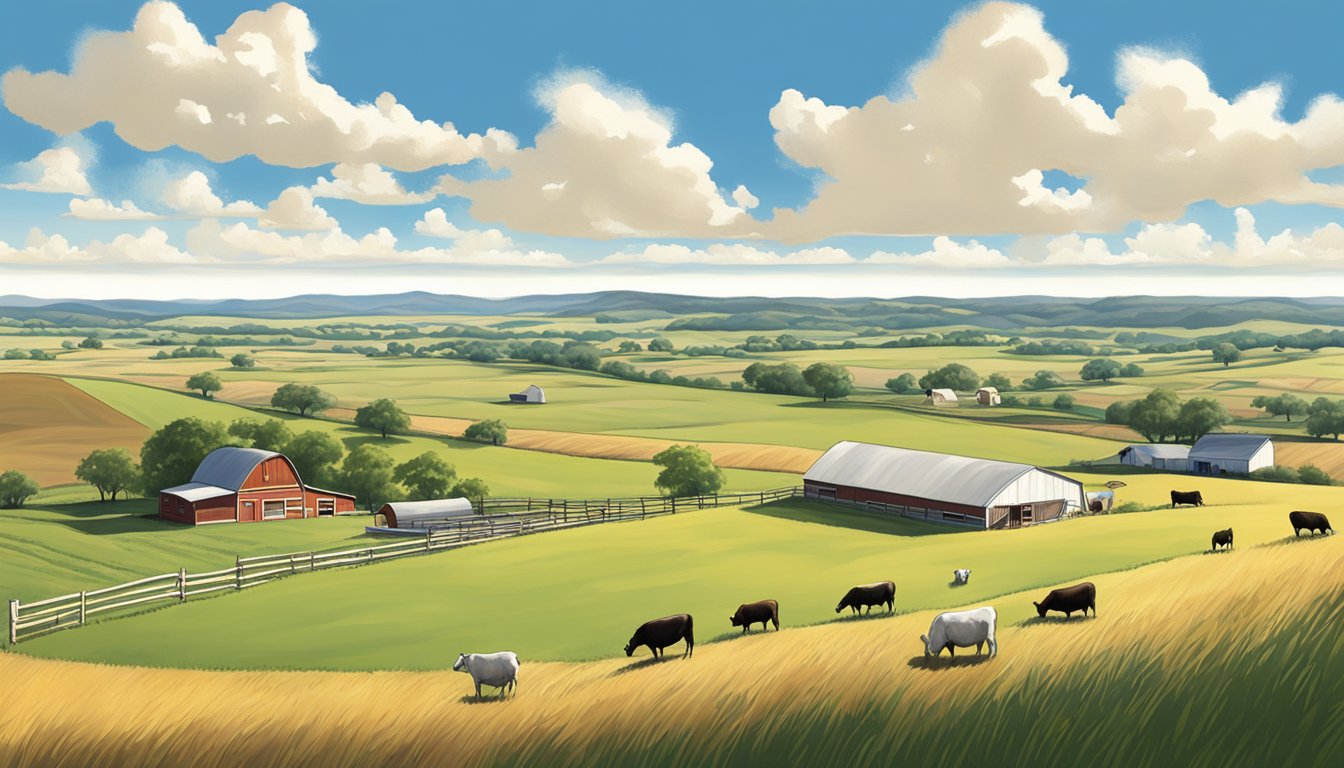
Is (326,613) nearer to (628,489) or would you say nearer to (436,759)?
(436,759)

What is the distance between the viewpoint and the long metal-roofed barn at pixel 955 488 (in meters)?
56.8

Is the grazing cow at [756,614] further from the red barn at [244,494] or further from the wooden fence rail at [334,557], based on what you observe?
the red barn at [244,494]

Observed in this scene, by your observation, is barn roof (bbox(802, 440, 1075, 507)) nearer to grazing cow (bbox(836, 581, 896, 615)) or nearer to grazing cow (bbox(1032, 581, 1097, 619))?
grazing cow (bbox(836, 581, 896, 615))

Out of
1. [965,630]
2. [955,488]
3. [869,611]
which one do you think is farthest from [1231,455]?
[965,630]

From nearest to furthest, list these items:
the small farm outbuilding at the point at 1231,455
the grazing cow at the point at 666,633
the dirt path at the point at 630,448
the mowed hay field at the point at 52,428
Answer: the grazing cow at the point at 666,633
the mowed hay field at the point at 52,428
the small farm outbuilding at the point at 1231,455
the dirt path at the point at 630,448

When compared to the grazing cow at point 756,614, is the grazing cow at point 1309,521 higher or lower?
higher

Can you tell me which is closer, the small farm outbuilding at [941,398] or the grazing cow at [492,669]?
the grazing cow at [492,669]

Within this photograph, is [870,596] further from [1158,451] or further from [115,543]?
[1158,451]

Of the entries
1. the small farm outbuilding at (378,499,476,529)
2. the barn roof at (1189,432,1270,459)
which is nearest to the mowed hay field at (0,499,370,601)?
the small farm outbuilding at (378,499,476,529)

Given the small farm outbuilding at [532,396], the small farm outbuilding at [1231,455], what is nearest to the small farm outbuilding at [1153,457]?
the small farm outbuilding at [1231,455]

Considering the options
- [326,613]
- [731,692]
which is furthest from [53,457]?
[731,692]

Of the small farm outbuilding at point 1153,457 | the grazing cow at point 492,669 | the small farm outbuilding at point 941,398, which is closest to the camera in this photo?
the grazing cow at point 492,669

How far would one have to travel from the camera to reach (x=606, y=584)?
43656mm

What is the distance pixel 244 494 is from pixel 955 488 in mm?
49593
